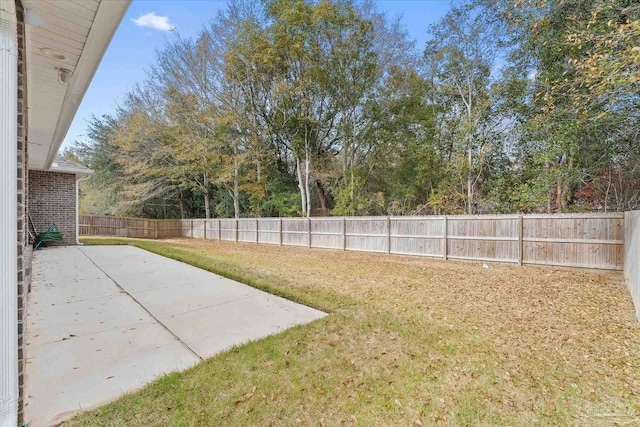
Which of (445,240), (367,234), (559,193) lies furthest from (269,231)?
(559,193)

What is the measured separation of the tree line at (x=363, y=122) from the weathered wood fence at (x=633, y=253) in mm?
2649

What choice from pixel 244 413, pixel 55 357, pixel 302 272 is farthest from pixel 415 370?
pixel 302 272

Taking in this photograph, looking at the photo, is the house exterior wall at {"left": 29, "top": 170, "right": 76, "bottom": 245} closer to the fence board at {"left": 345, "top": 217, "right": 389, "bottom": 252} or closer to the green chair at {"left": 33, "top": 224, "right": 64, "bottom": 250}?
the green chair at {"left": 33, "top": 224, "right": 64, "bottom": 250}

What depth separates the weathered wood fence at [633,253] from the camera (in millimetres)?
4129

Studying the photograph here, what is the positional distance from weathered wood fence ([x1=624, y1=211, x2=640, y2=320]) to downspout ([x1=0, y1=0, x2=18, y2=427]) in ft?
20.5

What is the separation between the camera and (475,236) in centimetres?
860

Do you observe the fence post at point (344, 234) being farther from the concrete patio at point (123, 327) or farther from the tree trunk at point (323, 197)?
the tree trunk at point (323, 197)

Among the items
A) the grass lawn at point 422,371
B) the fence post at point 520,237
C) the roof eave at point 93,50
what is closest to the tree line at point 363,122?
the fence post at point 520,237

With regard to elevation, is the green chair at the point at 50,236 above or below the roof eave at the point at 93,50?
below

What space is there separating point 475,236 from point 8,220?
30.6 ft

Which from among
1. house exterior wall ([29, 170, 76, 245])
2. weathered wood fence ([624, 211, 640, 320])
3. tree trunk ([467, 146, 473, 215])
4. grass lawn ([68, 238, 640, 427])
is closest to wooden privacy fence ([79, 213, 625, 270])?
weathered wood fence ([624, 211, 640, 320])

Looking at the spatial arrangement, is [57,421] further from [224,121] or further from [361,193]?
[224,121]

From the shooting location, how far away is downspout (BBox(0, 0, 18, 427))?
174cm

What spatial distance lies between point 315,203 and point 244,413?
19.1 meters
